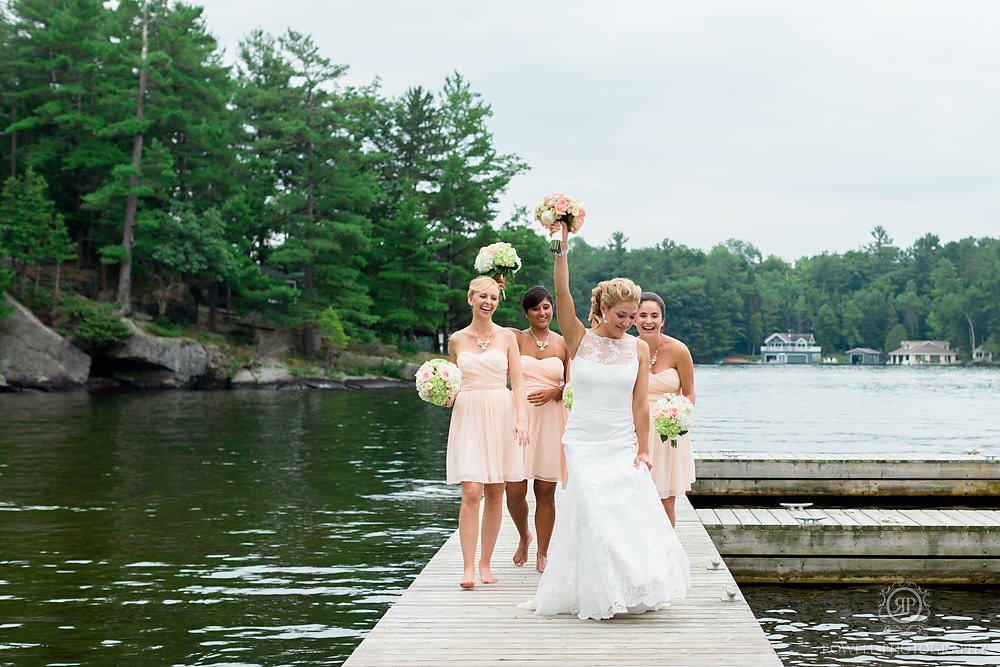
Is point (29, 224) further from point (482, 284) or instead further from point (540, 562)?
point (482, 284)

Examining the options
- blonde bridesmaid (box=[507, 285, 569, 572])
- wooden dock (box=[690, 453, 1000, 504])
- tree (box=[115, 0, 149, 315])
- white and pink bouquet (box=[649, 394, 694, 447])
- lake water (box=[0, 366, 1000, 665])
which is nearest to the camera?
white and pink bouquet (box=[649, 394, 694, 447])

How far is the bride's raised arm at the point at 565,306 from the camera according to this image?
21.9ft

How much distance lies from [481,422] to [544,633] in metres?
1.75

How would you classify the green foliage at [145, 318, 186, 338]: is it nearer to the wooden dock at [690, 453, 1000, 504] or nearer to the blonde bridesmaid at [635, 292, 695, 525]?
the wooden dock at [690, 453, 1000, 504]

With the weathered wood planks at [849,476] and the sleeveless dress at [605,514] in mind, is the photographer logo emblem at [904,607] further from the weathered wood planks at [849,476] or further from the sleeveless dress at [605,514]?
the weathered wood planks at [849,476]

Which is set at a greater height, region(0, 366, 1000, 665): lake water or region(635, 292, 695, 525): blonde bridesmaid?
region(635, 292, 695, 525): blonde bridesmaid

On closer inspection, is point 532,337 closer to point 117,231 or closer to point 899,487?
point 899,487

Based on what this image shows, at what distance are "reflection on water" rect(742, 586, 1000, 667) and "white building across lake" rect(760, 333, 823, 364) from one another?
155229 millimetres

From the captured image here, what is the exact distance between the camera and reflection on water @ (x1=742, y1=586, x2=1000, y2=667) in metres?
8.50

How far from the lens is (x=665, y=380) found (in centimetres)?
850

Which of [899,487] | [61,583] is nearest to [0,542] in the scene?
[61,583]

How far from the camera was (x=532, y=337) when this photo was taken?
8359mm

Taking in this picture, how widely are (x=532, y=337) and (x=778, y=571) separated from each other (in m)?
4.17

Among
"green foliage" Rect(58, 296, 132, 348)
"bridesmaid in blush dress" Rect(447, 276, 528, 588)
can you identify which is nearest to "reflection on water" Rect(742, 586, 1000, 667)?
"bridesmaid in blush dress" Rect(447, 276, 528, 588)
